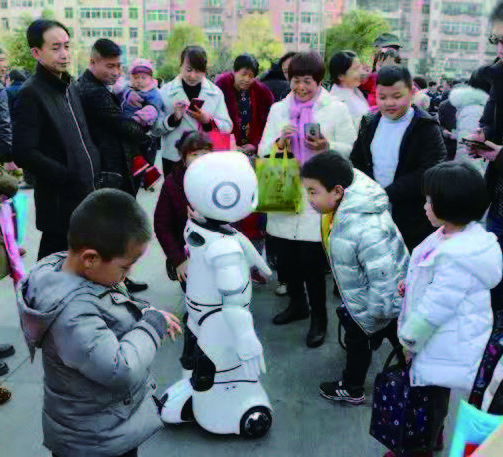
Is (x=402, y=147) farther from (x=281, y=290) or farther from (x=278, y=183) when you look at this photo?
(x=281, y=290)

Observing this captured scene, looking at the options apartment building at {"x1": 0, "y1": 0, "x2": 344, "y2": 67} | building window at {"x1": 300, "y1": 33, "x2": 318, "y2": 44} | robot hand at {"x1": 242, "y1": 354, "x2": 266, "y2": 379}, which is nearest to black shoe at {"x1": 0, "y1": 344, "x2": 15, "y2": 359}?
robot hand at {"x1": 242, "y1": 354, "x2": 266, "y2": 379}

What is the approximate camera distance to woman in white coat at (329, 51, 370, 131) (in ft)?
15.3

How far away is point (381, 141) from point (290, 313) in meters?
1.27

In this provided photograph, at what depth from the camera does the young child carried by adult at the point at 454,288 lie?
2023 millimetres

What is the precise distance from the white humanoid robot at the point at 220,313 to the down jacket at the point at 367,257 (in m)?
0.39

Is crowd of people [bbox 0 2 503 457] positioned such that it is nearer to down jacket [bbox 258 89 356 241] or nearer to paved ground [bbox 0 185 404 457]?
down jacket [bbox 258 89 356 241]

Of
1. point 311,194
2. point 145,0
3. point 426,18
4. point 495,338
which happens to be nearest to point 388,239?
point 311,194

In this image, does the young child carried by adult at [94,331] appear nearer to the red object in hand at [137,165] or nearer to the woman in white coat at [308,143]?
the woman in white coat at [308,143]

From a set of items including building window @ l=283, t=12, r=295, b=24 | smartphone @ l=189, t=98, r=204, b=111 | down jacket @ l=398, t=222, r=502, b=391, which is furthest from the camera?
building window @ l=283, t=12, r=295, b=24

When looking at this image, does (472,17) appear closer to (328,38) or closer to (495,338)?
(328,38)

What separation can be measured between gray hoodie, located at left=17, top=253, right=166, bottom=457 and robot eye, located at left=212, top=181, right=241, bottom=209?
27.7 inches

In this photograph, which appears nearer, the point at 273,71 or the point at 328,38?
the point at 273,71

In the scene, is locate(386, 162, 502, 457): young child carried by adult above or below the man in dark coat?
below

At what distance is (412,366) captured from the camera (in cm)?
218
